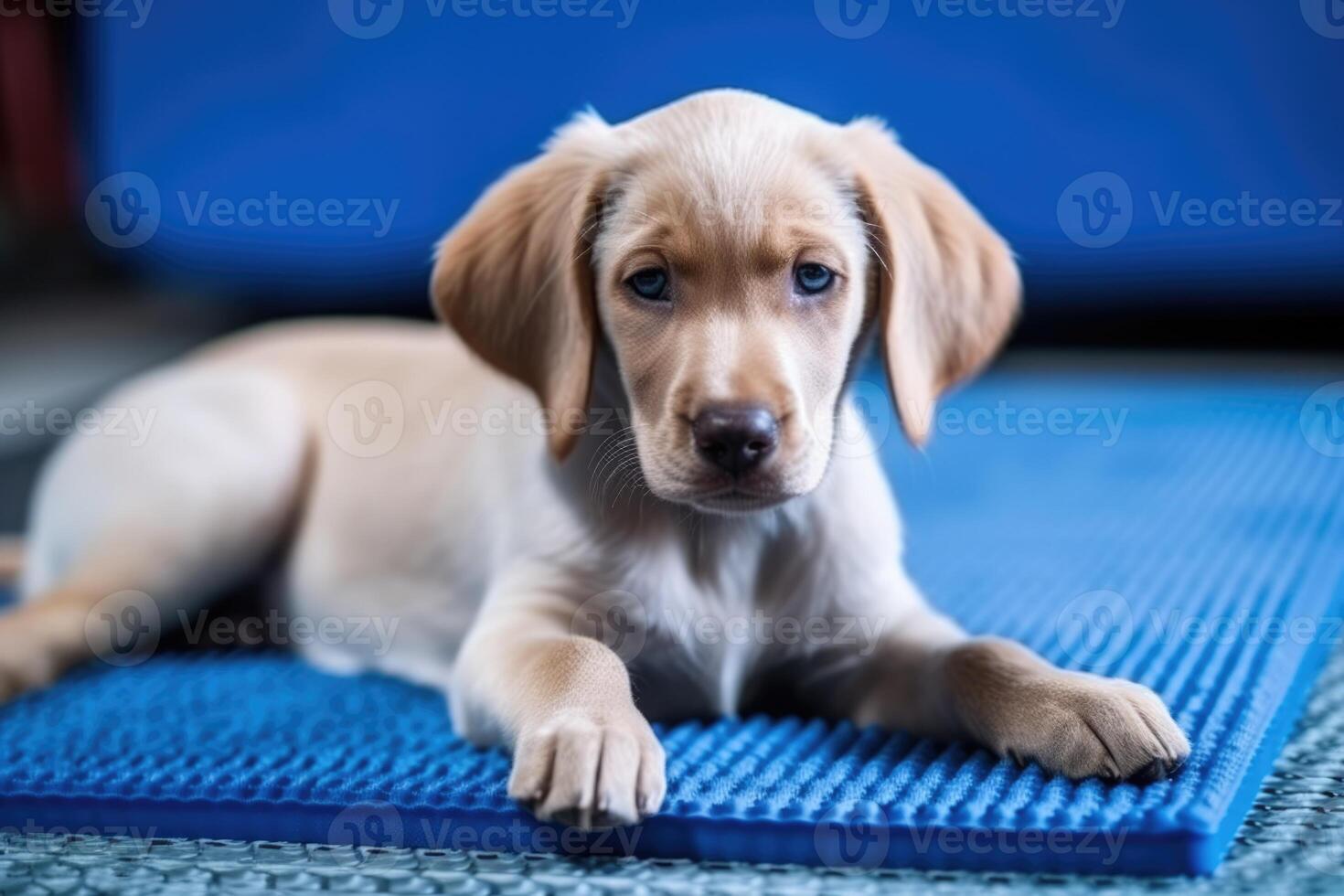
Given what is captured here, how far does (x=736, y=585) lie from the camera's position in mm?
2162

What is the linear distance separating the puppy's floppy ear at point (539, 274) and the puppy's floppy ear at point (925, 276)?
0.37m

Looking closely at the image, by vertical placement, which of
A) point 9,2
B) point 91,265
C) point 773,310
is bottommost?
point 91,265

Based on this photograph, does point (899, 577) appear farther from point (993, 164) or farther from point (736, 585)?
point (993, 164)

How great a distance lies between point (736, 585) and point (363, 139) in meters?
3.97

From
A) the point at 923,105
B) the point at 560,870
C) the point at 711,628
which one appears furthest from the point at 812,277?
the point at 923,105

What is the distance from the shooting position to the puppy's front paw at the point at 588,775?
5.44 ft

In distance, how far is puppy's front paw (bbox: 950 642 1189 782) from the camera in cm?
179

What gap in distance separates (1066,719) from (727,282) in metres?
0.65

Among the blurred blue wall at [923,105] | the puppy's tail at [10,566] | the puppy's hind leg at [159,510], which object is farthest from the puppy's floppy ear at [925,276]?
the blurred blue wall at [923,105]

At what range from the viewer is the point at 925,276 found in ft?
6.98

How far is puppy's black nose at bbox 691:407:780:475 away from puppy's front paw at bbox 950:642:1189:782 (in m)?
0.42

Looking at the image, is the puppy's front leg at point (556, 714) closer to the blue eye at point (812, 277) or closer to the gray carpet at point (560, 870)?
the gray carpet at point (560, 870)

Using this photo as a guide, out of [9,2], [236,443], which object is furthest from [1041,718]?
[9,2]

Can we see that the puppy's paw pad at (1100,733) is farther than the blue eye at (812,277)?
No
